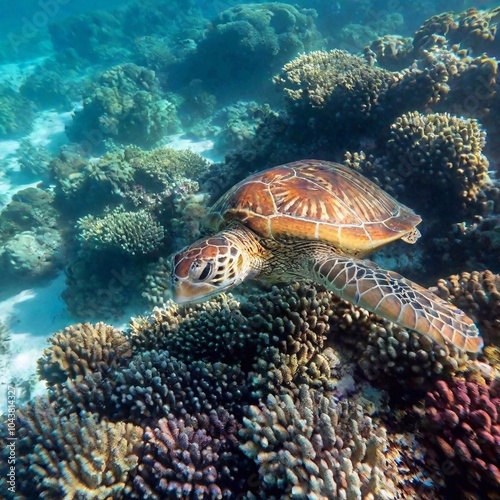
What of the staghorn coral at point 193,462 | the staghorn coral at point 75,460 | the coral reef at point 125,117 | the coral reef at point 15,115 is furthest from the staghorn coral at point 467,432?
the coral reef at point 15,115

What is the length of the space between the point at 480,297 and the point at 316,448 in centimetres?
219

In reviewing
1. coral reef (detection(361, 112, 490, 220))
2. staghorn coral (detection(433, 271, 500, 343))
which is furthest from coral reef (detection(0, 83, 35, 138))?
staghorn coral (detection(433, 271, 500, 343))

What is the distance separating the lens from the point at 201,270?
2.56 m

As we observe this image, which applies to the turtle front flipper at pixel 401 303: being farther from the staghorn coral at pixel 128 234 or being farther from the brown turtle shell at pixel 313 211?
the staghorn coral at pixel 128 234

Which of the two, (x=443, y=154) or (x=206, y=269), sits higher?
(x=443, y=154)

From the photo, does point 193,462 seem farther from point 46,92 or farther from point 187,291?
point 46,92

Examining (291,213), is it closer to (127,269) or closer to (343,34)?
(127,269)

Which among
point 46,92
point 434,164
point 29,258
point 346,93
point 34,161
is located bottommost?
point 34,161

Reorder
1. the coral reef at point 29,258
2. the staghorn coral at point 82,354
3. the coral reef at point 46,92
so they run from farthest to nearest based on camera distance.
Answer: the coral reef at point 46,92 < the coral reef at point 29,258 < the staghorn coral at point 82,354

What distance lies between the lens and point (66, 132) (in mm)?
14680

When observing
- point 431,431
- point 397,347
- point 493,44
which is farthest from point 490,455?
point 493,44

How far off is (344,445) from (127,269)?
5470 mm

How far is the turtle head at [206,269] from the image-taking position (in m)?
2.54

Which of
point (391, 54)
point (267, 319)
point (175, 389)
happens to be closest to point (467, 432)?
point (267, 319)
